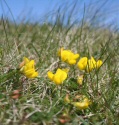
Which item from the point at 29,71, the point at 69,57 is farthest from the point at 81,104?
the point at 69,57

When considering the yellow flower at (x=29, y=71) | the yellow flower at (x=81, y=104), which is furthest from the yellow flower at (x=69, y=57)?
the yellow flower at (x=81, y=104)

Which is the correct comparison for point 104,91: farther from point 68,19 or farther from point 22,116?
point 68,19

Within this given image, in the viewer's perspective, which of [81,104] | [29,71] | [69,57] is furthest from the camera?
[69,57]

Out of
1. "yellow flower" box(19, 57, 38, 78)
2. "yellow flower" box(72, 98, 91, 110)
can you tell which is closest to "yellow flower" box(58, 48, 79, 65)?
"yellow flower" box(19, 57, 38, 78)

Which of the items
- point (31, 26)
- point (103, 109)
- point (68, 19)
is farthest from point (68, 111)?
point (31, 26)

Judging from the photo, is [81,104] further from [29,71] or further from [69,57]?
[69,57]

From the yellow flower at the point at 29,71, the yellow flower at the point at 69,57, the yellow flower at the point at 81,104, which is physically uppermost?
the yellow flower at the point at 69,57

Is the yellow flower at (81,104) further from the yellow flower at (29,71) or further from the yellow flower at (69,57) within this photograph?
the yellow flower at (69,57)

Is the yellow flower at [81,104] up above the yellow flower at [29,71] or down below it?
below

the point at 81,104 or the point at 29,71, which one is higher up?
the point at 29,71

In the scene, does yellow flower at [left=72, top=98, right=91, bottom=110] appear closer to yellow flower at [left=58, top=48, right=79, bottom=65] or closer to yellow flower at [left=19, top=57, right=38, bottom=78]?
yellow flower at [left=19, top=57, right=38, bottom=78]

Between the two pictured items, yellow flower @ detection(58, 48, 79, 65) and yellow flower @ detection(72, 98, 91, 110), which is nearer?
yellow flower @ detection(72, 98, 91, 110)
